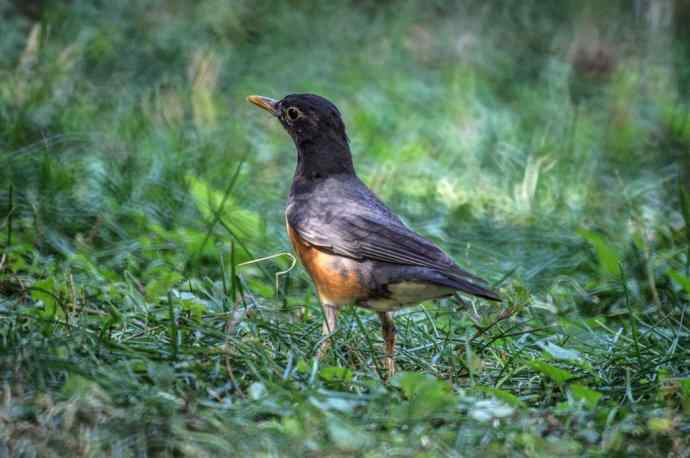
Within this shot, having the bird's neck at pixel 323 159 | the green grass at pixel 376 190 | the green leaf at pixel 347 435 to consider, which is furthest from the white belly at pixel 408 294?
the green leaf at pixel 347 435

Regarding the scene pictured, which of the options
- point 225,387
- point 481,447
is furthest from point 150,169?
point 481,447

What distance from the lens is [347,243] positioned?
176 inches

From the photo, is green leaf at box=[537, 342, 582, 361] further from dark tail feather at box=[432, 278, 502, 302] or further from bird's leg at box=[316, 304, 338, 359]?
bird's leg at box=[316, 304, 338, 359]

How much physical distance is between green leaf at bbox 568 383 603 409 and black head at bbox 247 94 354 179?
187 centimetres

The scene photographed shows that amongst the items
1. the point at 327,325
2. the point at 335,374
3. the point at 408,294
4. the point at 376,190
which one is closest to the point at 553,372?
the point at 408,294

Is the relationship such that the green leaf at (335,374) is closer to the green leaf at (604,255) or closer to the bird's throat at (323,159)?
the bird's throat at (323,159)

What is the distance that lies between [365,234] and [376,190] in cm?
247

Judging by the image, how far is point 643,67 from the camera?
9320 millimetres

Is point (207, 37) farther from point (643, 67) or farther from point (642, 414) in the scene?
point (642, 414)

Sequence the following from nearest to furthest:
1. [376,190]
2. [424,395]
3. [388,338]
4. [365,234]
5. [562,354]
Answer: [424,395] → [562,354] → [388,338] → [365,234] → [376,190]

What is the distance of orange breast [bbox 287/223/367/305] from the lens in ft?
14.4

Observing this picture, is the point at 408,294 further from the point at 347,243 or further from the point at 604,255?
the point at 604,255

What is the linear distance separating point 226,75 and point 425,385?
5813mm

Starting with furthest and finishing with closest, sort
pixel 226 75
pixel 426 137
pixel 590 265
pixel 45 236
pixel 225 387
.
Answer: pixel 226 75
pixel 426 137
pixel 590 265
pixel 45 236
pixel 225 387
